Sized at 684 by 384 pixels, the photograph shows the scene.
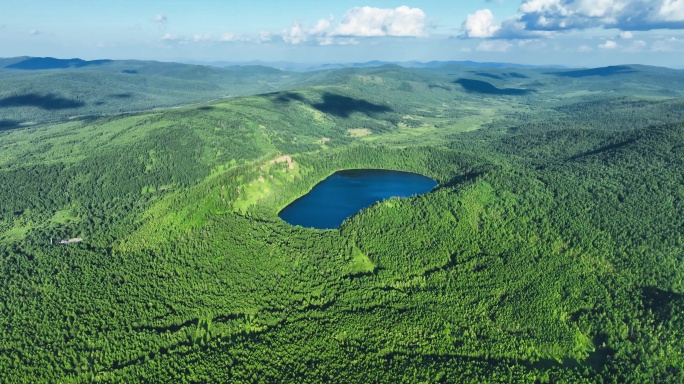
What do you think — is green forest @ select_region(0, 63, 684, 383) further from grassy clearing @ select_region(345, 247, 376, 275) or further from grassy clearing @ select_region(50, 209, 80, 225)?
grassy clearing @ select_region(50, 209, 80, 225)

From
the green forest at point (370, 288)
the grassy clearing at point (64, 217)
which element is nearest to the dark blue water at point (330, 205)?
the green forest at point (370, 288)

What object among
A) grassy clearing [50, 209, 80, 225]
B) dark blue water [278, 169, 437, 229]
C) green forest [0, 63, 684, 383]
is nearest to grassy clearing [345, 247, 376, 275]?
green forest [0, 63, 684, 383]

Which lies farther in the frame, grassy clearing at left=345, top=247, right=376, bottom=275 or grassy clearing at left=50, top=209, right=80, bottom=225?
grassy clearing at left=50, top=209, right=80, bottom=225

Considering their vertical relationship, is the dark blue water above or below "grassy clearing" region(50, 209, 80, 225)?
above

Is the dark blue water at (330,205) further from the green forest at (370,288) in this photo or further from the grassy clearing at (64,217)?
the grassy clearing at (64,217)

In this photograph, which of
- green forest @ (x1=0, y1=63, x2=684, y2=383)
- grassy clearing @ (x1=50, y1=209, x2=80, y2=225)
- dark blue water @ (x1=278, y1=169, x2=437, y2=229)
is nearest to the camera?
green forest @ (x1=0, y1=63, x2=684, y2=383)

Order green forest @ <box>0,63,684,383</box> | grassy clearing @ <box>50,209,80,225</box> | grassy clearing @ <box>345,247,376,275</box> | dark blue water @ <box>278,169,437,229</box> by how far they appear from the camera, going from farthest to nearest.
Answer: grassy clearing @ <box>50,209,80,225</box> → dark blue water @ <box>278,169,437,229</box> → grassy clearing @ <box>345,247,376,275</box> → green forest @ <box>0,63,684,383</box>

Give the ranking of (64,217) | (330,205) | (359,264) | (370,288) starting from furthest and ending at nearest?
(330,205) → (64,217) → (359,264) → (370,288)

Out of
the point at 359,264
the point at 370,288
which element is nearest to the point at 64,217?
the point at 359,264

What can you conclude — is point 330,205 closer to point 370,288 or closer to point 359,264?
point 359,264

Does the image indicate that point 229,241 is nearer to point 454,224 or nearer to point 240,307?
point 240,307

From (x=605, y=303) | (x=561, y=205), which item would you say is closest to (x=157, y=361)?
(x=605, y=303)

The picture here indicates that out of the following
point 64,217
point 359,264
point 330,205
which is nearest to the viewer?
point 359,264
